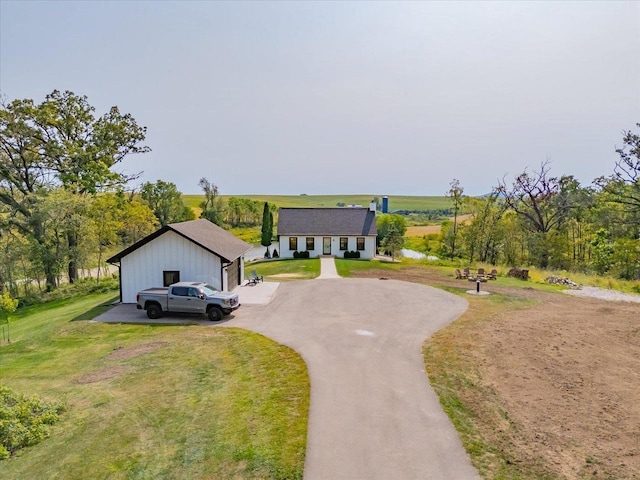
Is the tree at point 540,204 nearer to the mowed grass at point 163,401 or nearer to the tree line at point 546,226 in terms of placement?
the tree line at point 546,226

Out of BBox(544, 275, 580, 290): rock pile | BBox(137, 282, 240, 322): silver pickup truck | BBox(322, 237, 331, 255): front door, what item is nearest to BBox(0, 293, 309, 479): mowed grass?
BBox(137, 282, 240, 322): silver pickup truck

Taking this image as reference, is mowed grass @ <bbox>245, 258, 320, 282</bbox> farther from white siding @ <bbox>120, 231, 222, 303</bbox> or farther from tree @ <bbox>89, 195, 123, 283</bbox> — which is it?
A: tree @ <bbox>89, 195, 123, 283</bbox>

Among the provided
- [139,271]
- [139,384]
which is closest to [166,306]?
[139,271]

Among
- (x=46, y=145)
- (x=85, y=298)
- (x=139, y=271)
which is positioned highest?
(x=46, y=145)

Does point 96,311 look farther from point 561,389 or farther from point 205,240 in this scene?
point 561,389

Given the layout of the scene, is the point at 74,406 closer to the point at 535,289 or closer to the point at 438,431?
the point at 438,431

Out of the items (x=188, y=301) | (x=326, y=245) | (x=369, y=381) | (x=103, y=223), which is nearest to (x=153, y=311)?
(x=188, y=301)
